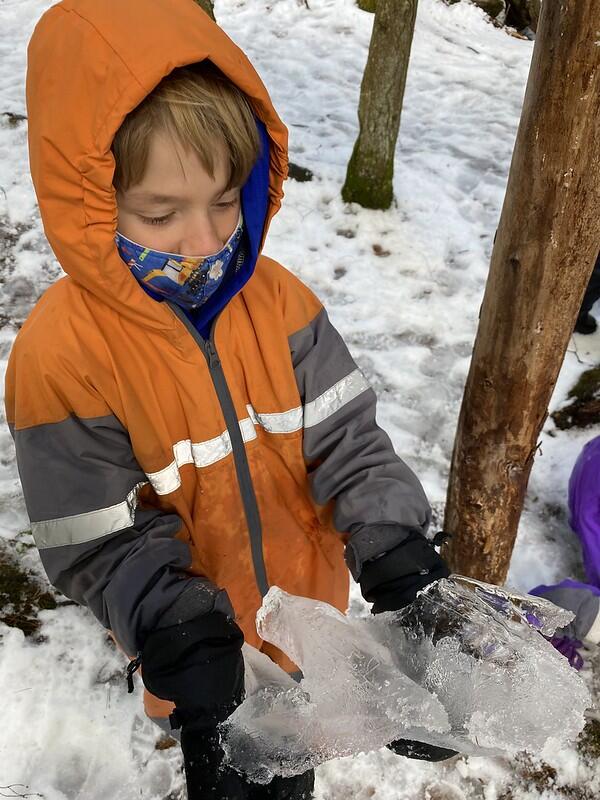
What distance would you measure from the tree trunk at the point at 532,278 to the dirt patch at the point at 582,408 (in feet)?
4.32

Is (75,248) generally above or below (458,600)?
above

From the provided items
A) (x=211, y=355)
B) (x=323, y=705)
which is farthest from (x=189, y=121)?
(x=323, y=705)

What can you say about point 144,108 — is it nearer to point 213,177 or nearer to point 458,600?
point 213,177

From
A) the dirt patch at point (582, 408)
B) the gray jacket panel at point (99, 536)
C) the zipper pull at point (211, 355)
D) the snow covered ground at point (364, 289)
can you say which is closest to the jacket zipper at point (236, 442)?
the zipper pull at point (211, 355)

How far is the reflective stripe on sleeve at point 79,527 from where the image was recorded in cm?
127

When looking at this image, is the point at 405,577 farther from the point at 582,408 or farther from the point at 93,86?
the point at 582,408

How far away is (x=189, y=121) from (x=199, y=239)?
232 mm

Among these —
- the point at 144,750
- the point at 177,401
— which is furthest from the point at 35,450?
the point at 144,750

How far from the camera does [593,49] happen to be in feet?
4.31

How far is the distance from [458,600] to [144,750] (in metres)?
1.30

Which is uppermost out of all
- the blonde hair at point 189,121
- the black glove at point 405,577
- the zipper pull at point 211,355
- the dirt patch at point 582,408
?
the blonde hair at point 189,121

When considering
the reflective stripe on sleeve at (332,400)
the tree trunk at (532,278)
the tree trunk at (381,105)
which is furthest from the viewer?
the tree trunk at (381,105)

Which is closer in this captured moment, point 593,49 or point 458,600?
point 593,49

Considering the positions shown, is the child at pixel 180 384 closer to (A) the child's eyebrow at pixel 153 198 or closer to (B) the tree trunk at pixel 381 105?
(A) the child's eyebrow at pixel 153 198
